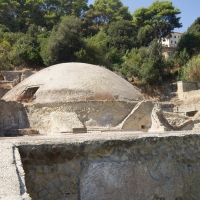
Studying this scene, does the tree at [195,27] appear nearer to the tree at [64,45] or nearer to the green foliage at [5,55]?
the tree at [64,45]

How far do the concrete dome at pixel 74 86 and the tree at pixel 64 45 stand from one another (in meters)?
12.9

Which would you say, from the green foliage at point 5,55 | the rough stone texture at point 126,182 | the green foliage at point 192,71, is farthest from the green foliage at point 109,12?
the rough stone texture at point 126,182

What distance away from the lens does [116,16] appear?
138 feet

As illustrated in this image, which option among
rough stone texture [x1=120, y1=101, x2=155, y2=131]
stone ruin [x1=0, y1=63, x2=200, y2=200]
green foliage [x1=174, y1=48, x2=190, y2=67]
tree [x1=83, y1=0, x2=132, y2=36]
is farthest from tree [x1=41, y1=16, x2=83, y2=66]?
stone ruin [x1=0, y1=63, x2=200, y2=200]

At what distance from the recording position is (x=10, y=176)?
3131 mm

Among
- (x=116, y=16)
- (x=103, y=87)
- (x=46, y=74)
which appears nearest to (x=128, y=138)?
(x=103, y=87)

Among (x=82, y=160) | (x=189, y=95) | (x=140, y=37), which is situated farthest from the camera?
(x=140, y=37)

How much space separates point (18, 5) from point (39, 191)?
130ft

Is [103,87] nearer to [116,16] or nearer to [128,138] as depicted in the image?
[128,138]

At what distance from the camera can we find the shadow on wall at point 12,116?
11.5 meters

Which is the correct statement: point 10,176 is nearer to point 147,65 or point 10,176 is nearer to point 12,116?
point 12,116

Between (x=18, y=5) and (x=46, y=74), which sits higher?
(x=18, y=5)

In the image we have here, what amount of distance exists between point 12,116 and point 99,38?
23.2 metres

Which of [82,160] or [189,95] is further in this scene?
[189,95]
